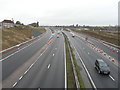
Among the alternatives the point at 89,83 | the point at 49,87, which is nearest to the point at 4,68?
the point at 49,87

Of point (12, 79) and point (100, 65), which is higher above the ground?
point (100, 65)

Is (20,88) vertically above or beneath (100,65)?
beneath

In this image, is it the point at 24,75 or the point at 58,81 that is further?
the point at 24,75

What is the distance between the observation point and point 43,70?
20500mm

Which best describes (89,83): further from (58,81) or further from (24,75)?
(24,75)

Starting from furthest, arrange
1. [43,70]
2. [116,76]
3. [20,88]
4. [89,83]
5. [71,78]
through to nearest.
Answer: [43,70]
[116,76]
[71,78]
[89,83]
[20,88]

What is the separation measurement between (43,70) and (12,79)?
211 inches

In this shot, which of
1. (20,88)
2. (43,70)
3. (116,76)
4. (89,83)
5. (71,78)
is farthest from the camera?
(43,70)

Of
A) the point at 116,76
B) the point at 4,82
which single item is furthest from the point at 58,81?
the point at 116,76

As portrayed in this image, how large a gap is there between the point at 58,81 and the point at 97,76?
20.9 feet

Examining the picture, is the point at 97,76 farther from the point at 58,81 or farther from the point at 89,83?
the point at 58,81

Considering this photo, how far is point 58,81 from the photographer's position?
16609mm

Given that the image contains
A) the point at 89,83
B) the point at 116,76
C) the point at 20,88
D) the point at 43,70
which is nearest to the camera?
the point at 20,88

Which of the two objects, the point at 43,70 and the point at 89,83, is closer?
the point at 89,83
